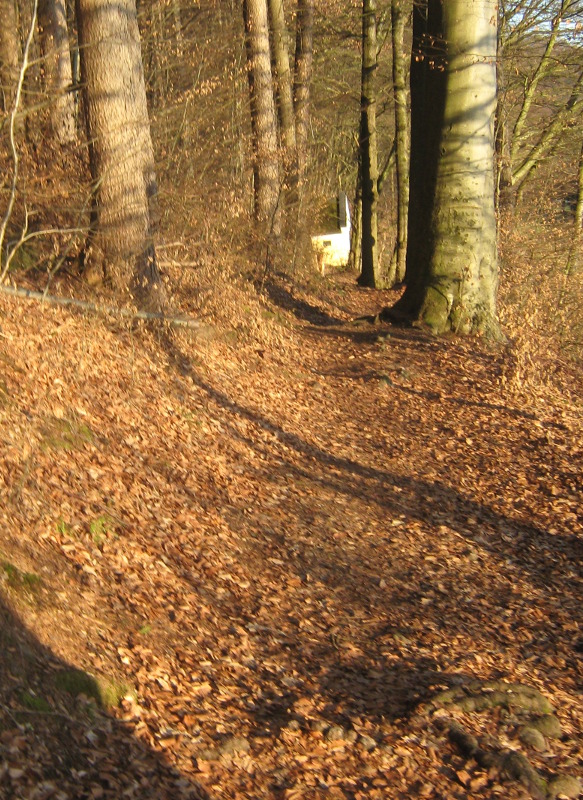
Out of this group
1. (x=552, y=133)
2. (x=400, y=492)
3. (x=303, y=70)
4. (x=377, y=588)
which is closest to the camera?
(x=377, y=588)

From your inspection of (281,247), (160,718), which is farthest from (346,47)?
(160,718)

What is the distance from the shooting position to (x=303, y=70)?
69.7 feet

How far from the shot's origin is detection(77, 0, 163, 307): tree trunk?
32.3 ft

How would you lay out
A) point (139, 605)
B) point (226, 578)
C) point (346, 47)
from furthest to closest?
point (346, 47), point (226, 578), point (139, 605)

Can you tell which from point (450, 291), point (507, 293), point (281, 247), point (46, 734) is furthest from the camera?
point (281, 247)

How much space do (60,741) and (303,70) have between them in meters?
20.1

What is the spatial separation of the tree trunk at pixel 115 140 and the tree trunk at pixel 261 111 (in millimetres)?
6524

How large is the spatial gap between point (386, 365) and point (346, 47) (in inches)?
705

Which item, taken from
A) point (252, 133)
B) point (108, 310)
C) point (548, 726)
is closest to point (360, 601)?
point (548, 726)

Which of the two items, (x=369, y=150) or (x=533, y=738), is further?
(x=369, y=150)

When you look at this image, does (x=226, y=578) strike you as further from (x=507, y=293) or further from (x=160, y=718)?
(x=507, y=293)

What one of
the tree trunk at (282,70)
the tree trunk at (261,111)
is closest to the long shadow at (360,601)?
the tree trunk at (261,111)

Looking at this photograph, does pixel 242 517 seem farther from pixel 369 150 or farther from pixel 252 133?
pixel 369 150

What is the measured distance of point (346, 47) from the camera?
26422 mm
